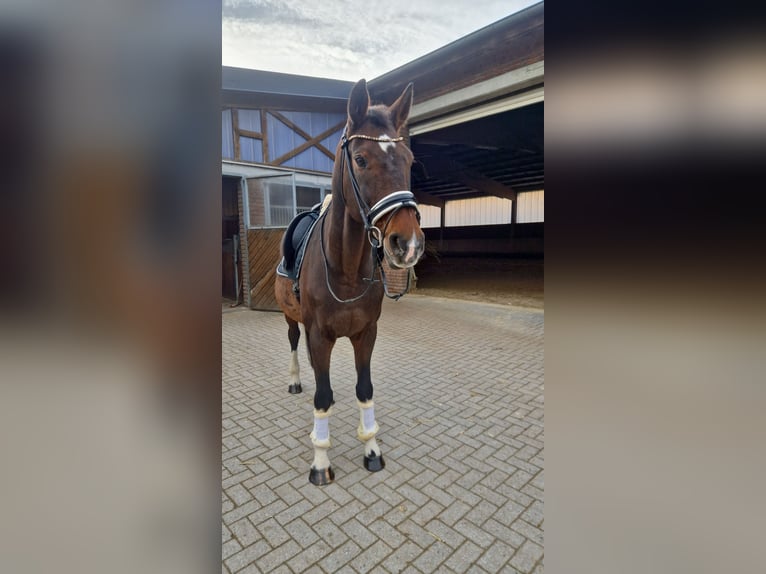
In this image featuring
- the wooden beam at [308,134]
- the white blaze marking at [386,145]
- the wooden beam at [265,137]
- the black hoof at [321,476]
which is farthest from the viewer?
the wooden beam at [308,134]

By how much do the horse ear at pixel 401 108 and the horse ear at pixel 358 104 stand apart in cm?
19

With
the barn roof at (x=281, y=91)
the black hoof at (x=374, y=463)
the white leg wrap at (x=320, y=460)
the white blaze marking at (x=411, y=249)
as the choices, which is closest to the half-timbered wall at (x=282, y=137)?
the barn roof at (x=281, y=91)

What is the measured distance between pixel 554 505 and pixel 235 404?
3.79 meters

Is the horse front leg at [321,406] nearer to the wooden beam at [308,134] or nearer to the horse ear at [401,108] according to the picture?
the horse ear at [401,108]

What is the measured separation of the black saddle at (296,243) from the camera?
10.8 feet

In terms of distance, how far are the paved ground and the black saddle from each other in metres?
1.33

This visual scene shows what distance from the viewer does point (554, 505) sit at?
24.2 inches

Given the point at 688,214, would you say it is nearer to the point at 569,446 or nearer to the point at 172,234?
the point at 569,446

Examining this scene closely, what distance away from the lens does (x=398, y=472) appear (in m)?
2.71

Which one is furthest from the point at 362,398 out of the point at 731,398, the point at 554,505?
the point at 731,398

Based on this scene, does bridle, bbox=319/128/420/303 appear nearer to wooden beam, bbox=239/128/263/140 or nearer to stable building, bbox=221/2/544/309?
stable building, bbox=221/2/544/309

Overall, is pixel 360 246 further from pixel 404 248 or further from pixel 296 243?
pixel 296 243

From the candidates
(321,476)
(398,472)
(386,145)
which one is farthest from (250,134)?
(398,472)

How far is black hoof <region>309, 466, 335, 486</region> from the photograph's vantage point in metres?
2.58
